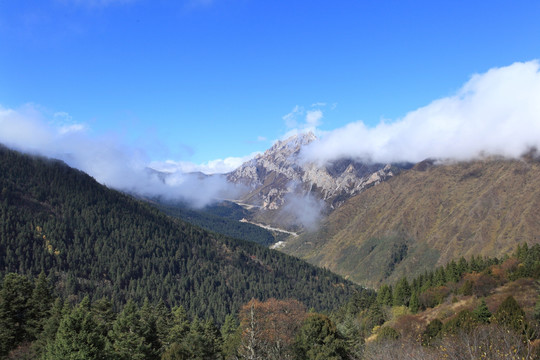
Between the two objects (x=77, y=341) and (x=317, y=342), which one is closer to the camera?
(x=77, y=341)

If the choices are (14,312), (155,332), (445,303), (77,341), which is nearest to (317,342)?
(155,332)

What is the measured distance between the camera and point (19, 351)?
170 ft

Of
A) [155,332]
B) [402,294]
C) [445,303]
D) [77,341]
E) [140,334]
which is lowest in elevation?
[155,332]

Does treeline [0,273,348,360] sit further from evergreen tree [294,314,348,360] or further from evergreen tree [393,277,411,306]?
evergreen tree [393,277,411,306]

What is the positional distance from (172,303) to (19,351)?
143835 millimetres

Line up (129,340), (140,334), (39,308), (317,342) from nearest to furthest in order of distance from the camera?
(129,340) → (317,342) → (39,308) → (140,334)

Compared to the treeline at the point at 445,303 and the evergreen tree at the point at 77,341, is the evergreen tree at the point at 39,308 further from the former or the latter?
the treeline at the point at 445,303

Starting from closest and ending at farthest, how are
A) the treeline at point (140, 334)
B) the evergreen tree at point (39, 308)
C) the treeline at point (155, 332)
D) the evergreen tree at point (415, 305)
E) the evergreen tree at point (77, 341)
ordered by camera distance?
the evergreen tree at point (77, 341), the treeline at point (155, 332), the treeline at point (140, 334), the evergreen tree at point (39, 308), the evergreen tree at point (415, 305)

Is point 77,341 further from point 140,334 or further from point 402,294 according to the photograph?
point 402,294

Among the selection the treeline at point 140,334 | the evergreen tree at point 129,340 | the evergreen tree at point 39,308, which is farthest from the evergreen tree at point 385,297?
the evergreen tree at point 39,308

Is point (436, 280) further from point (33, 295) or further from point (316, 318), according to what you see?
point (33, 295)

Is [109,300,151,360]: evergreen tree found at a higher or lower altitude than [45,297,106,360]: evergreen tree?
lower

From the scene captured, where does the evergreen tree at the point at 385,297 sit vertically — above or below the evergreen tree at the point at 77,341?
below

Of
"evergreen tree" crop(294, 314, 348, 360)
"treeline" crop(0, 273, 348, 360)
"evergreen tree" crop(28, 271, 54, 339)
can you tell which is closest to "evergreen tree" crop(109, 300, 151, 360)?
"treeline" crop(0, 273, 348, 360)
